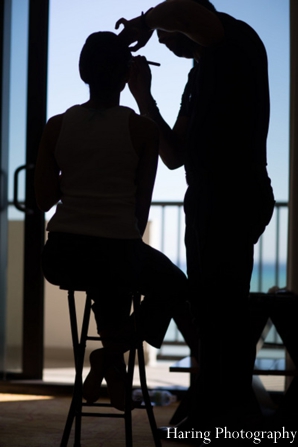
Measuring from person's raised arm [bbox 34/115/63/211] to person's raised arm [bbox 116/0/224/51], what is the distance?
0.32 m

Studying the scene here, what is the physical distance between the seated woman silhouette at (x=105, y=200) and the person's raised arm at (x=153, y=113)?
153mm

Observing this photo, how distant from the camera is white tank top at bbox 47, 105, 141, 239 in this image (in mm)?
1770

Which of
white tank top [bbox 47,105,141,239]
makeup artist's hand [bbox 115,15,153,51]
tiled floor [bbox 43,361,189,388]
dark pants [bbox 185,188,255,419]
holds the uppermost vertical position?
makeup artist's hand [bbox 115,15,153,51]

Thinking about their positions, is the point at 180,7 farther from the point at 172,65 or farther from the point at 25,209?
the point at 25,209

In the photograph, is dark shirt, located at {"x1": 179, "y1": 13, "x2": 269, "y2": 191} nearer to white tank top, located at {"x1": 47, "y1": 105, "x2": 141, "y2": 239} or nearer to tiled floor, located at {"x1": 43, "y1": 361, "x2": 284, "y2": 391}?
white tank top, located at {"x1": 47, "y1": 105, "x2": 141, "y2": 239}

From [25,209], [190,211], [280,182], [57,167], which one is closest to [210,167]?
[190,211]

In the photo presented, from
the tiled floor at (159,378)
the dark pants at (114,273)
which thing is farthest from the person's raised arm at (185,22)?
the tiled floor at (159,378)

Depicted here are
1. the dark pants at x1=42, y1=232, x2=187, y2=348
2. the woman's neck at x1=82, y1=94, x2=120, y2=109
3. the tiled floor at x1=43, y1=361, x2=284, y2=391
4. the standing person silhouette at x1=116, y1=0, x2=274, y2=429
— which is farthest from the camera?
the tiled floor at x1=43, y1=361, x2=284, y2=391

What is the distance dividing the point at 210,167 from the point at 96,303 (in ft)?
1.62

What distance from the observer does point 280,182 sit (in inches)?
134

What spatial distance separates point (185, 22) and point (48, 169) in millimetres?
543

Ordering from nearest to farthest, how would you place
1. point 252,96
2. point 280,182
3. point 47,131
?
1. point 47,131
2. point 252,96
3. point 280,182

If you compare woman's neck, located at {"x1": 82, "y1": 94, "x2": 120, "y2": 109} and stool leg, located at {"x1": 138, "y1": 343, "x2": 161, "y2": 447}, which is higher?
woman's neck, located at {"x1": 82, "y1": 94, "x2": 120, "y2": 109}

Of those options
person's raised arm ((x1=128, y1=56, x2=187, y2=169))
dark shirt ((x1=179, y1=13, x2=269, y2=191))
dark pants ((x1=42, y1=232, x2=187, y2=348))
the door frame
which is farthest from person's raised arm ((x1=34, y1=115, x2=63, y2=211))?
the door frame
